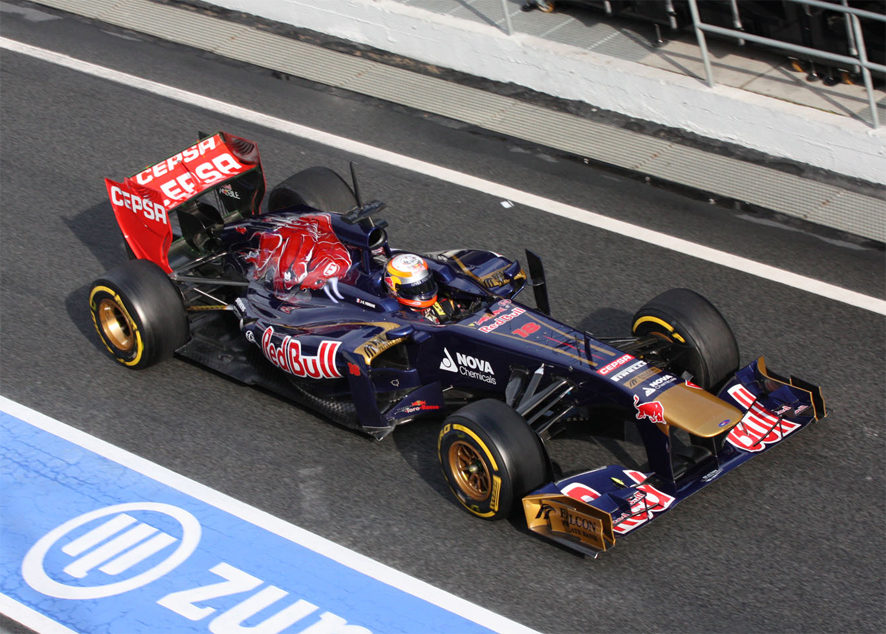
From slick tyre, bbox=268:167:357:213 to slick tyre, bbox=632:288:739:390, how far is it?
8.94 feet

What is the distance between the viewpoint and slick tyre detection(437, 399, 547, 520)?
20.1ft

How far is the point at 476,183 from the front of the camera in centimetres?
1019

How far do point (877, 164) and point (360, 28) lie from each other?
5.64m

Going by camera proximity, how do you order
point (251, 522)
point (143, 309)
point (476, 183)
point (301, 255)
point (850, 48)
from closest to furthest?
point (251, 522)
point (143, 309)
point (301, 255)
point (476, 183)
point (850, 48)

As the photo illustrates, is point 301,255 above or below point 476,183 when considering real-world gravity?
Answer: above

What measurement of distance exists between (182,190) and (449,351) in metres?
2.60

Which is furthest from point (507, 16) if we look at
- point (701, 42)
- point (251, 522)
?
point (251, 522)

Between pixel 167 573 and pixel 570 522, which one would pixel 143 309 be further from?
pixel 570 522

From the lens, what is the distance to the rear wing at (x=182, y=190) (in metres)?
8.03

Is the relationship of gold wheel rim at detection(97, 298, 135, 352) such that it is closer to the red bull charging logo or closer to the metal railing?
the red bull charging logo

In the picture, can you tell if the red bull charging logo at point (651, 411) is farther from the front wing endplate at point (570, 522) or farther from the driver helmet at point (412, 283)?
the driver helmet at point (412, 283)

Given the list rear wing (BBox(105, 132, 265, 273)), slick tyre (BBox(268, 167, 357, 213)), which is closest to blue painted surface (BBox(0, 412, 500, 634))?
rear wing (BBox(105, 132, 265, 273))

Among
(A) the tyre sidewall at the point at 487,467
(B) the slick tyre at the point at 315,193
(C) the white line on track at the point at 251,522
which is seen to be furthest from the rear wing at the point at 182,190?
(A) the tyre sidewall at the point at 487,467

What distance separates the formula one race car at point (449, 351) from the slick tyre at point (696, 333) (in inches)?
0.4
